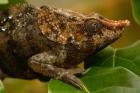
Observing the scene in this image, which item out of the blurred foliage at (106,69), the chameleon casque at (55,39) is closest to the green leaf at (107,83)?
the blurred foliage at (106,69)

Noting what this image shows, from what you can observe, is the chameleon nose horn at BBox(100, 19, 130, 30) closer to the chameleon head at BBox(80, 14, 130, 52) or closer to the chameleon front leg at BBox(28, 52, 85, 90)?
the chameleon head at BBox(80, 14, 130, 52)

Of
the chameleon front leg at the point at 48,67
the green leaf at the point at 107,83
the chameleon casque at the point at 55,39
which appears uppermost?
the chameleon casque at the point at 55,39

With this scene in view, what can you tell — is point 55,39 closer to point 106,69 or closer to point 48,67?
point 48,67

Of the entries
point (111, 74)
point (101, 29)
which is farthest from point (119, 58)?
point (111, 74)

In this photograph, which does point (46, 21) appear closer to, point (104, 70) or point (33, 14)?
point (33, 14)

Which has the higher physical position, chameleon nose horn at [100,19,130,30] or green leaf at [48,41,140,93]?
chameleon nose horn at [100,19,130,30]

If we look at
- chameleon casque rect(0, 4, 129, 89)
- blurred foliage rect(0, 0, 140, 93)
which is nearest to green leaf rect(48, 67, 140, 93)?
blurred foliage rect(0, 0, 140, 93)

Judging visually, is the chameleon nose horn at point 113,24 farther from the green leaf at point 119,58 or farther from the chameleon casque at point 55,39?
the green leaf at point 119,58

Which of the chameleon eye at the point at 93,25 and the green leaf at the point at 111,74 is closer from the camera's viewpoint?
the green leaf at the point at 111,74
